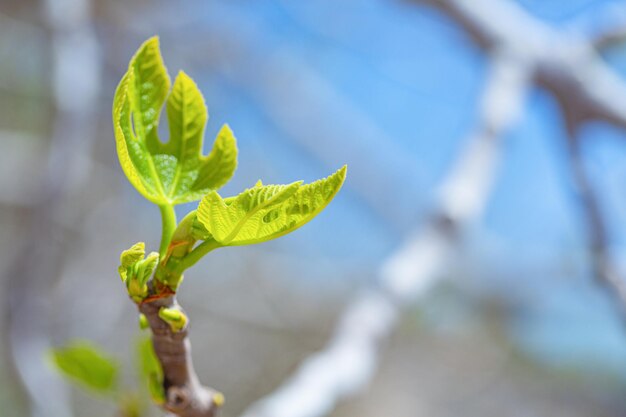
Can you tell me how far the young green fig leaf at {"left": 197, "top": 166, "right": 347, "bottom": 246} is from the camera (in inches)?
9.8

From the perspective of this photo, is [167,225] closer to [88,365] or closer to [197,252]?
[197,252]

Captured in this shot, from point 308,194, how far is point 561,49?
961 mm

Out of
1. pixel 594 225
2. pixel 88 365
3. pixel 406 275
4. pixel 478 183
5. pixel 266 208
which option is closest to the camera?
pixel 266 208

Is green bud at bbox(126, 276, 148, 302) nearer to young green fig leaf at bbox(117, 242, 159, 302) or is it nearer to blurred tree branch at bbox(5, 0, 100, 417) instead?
young green fig leaf at bbox(117, 242, 159, 302)

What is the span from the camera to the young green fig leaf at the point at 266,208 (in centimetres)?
25

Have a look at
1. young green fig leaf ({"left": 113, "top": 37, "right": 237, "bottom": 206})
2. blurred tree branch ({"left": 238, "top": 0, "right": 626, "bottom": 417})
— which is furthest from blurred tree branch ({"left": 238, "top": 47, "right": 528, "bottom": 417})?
young green fig leaf ({"left": 113, "top": 37, "right": 237, "bottom": 206})

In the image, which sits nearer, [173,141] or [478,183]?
[173,141]

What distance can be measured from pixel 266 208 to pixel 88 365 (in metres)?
0.21

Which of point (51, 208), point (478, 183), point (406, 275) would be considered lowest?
point (51, 208)

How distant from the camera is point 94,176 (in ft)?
8.47

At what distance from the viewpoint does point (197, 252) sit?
0.90 ft

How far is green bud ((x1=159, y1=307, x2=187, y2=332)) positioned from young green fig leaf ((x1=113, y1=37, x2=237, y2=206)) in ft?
0.17

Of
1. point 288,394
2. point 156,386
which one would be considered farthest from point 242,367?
point 156,386

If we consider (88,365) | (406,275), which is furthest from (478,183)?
(88,365)
